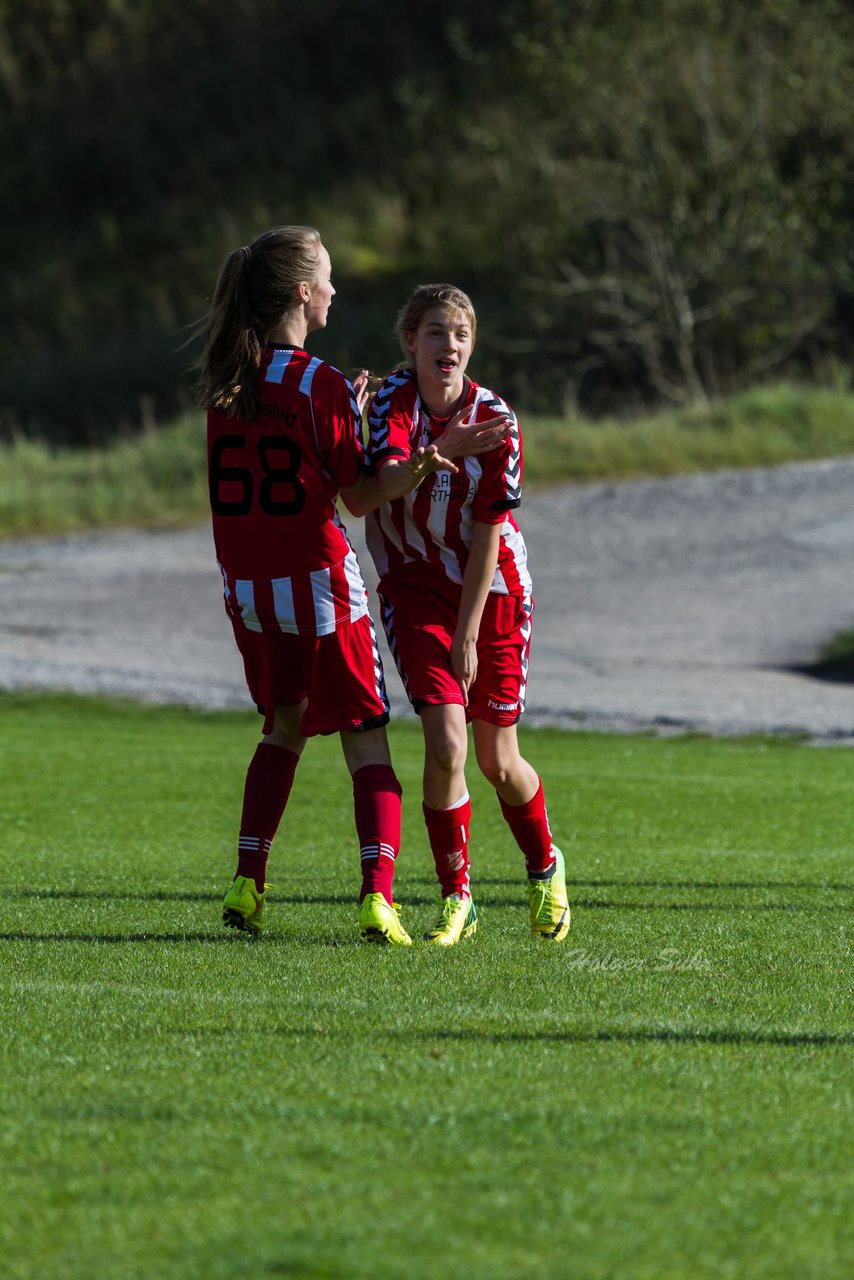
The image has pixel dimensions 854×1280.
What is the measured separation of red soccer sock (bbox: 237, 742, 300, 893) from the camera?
217 inches

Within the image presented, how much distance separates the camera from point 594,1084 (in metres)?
3.56

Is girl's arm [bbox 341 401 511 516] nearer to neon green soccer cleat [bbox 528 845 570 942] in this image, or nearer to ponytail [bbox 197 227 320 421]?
ponytail [bbox 197 227 320 421]

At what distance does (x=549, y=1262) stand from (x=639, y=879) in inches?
175

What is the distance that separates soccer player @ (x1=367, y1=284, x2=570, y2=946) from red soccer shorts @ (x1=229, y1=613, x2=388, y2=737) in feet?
0.34

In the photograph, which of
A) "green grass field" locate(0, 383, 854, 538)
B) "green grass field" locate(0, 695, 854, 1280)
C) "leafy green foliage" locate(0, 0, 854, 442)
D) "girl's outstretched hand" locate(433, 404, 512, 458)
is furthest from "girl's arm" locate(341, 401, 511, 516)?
"green grass field" locate(0, 383, 854, 538)

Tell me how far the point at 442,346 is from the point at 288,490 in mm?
643

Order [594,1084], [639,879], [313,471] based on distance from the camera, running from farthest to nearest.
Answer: [639,879]
[313,471]
[594,1084]

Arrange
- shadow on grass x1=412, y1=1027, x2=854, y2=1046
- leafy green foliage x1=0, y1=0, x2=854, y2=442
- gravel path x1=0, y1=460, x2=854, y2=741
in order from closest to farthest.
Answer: shadow on grass x1=412, y1=1027, x2=854, y2=1046 < gravel path x1=0, y1=460, x2=854, y2=741 < leafy green foliage x1=0, y1=0, x2=854, y2=442

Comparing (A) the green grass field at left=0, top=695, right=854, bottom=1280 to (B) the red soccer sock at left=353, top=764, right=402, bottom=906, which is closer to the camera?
(A) the green grass field at left=0, top=695, right=854, bottom=1280

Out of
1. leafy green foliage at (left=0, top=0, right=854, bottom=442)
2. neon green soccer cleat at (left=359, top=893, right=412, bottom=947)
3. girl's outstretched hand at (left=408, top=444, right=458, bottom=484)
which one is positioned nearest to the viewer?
girl's outstretched hand at (left=408, top=444, right=458, bottom=484)

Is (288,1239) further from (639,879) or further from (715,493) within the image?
(715,493)

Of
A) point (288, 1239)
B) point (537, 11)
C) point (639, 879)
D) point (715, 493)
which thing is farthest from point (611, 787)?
point (537, 11)

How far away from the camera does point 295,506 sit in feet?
17.2

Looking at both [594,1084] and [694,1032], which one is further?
[694,1032]
